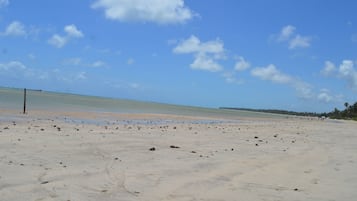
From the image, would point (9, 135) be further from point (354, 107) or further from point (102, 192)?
point (354, 107)

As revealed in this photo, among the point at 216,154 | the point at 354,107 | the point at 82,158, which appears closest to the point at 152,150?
the point at 216,154

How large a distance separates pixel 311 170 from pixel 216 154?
9.15ft

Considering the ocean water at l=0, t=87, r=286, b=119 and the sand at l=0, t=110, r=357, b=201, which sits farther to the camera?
the ocean water at l=0, t=87, r=286, b=119

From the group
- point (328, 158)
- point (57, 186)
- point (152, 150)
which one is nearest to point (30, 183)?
point (57, 186)

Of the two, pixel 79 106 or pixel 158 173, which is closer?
pixel 158 173

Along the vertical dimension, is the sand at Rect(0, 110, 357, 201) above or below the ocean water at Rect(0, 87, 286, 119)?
below

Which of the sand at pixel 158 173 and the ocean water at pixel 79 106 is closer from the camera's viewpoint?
the sand at pixel 158 173

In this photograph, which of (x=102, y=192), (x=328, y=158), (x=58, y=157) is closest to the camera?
(x=102, y=192)

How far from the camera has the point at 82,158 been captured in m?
9.95

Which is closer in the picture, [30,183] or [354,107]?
[30,183]

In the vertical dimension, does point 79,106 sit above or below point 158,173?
above

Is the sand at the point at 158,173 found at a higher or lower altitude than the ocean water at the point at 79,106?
lower

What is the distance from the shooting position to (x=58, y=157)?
9789 mm

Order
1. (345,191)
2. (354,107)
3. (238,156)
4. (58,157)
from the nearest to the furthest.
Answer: (345,191) < (58,157) < (238,156) < (354,107)
